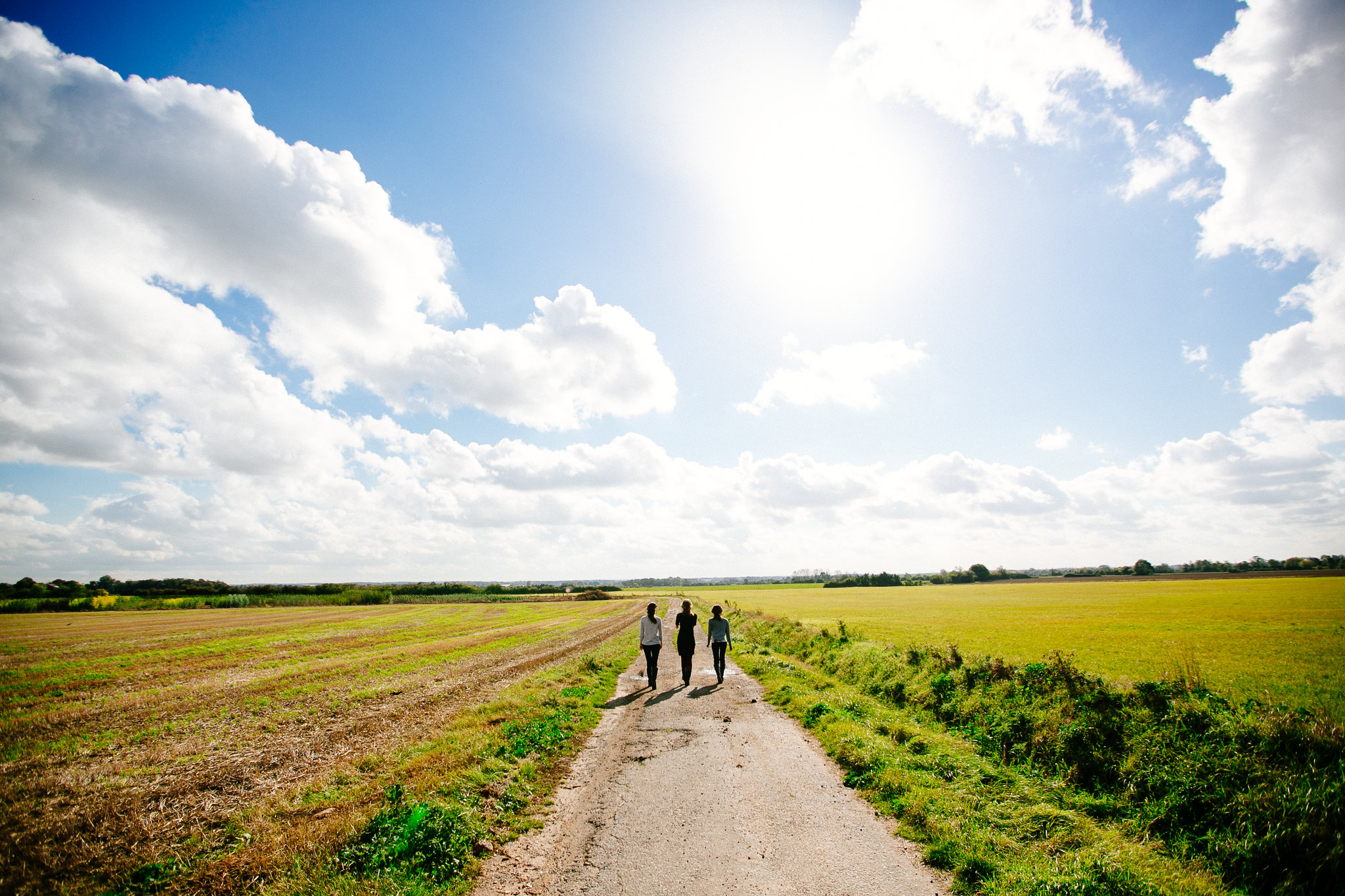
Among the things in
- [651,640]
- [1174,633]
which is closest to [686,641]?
[651,640]

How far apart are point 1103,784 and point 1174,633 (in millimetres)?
23376

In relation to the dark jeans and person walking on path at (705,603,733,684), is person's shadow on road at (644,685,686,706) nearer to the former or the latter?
the dark jeans

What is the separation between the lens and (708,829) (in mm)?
6789

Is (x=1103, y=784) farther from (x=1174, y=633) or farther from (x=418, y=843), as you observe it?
(x=1174, y=633)

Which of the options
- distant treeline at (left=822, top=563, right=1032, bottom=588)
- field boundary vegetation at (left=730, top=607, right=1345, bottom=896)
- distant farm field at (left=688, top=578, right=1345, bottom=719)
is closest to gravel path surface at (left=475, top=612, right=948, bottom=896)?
field boundary vegetation at (left=730, top=607, right=1345, bottom=896)

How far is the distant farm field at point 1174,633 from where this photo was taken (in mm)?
14086

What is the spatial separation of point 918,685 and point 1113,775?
20.5 ft

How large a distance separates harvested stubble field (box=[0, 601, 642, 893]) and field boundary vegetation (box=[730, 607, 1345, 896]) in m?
8.54

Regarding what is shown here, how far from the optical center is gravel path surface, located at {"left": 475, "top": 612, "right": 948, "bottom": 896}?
5.61 meters

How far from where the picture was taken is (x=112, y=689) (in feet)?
58.7

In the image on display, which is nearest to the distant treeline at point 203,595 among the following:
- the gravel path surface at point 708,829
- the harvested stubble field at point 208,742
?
the harvested stubble field at point 208,742

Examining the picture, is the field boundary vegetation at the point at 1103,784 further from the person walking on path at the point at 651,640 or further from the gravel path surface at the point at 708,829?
the person walking on path at the point at 651,640

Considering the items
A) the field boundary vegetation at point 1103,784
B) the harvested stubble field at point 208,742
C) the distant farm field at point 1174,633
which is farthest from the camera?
the distant farm field at point 1174,633

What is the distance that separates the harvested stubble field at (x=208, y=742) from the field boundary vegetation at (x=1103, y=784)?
8535mm
